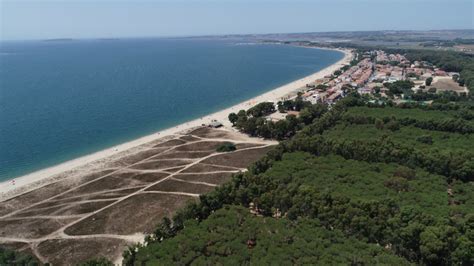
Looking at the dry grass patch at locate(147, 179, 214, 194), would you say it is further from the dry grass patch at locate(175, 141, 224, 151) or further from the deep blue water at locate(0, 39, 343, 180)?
the deep blue water at locate(0, 39, 343, 180)

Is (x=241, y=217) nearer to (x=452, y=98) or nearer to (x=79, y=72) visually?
(x=452, y=98)

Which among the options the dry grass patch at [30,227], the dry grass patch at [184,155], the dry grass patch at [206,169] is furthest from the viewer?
the dry grass patch at [184,155]

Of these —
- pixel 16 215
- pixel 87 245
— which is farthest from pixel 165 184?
pixel 16 215

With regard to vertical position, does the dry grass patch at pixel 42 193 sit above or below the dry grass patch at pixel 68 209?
above

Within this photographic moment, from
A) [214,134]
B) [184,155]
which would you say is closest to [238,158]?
[184,155]

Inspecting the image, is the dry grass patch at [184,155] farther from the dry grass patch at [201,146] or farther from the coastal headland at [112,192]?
the dry grass patch at [201,146]

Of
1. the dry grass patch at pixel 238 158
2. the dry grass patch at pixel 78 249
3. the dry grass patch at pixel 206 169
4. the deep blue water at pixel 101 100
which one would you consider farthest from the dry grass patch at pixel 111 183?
the deep blue water at pixel 101 100
